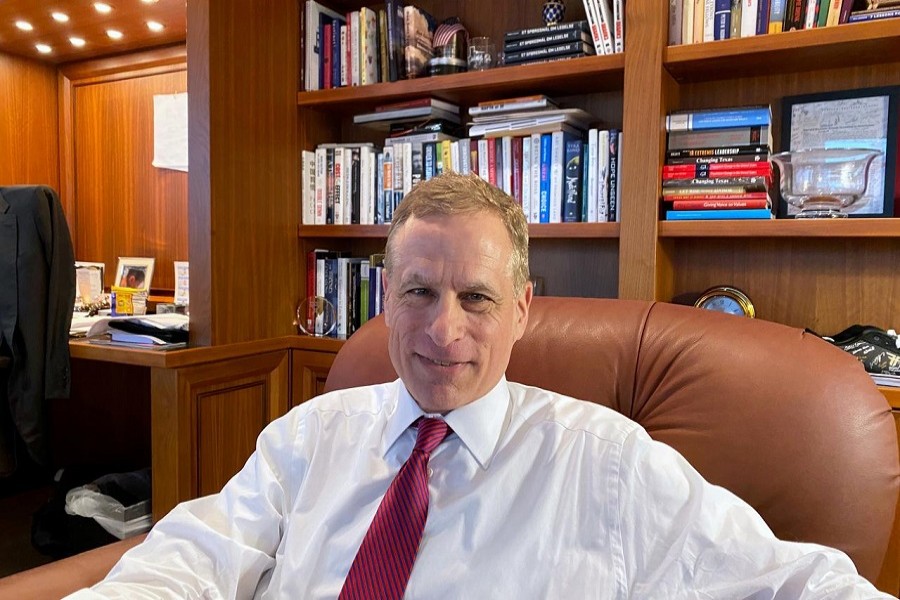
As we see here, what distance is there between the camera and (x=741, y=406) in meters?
1.08

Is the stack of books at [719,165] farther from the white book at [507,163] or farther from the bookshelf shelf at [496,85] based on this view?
the white book at [507,163]

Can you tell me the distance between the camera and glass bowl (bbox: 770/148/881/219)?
1.70 meters

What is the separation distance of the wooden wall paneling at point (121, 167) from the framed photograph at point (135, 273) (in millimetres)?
36

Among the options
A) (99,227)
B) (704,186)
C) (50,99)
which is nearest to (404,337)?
(704,186)

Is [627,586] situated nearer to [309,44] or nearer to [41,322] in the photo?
[41,322]

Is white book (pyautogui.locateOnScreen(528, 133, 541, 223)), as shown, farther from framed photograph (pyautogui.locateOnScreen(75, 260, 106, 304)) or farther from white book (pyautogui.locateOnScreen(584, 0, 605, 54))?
framed photograph (pyautogui.locateOnScreen(75, 260, 106, 304))

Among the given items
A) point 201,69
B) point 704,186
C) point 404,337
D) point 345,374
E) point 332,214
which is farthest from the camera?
point 332,214

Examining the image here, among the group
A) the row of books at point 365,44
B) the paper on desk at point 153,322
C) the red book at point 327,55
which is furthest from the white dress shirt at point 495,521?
the red book at point 327,55

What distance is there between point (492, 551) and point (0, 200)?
190cm

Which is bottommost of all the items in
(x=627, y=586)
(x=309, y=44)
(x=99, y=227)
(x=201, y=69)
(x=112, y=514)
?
(x=112, y=514)

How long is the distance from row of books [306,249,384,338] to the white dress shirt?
1.18m

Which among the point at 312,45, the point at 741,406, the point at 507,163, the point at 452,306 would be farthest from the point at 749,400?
the point at 312,45

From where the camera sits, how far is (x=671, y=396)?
115 centimetres

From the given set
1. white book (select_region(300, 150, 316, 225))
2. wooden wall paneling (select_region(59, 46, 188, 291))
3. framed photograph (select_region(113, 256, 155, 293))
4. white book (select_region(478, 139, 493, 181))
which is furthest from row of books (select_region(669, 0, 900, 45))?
framed photograph (select_region(113, 256, 155, 293))
